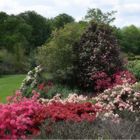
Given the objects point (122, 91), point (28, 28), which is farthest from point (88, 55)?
point (28, 28)

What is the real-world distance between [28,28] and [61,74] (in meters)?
52.3

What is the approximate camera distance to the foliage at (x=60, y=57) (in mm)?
19109

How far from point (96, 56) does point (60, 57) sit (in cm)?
129

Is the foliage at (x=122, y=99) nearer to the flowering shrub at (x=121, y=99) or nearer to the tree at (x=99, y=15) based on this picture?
the flowering shrub at (x=121, y=99)

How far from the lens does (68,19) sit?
80625mm

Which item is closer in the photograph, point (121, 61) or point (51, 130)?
point (51, 130)

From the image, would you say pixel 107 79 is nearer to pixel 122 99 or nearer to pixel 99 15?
pixel 122 99

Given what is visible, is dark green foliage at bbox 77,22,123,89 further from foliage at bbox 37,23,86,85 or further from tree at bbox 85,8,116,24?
tree at bbox 85,8,116,24

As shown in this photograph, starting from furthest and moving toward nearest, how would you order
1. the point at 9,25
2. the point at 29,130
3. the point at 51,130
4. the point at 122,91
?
the point at 9,25 < the point at 122,91 < the point at 29,130 < the point at 51,130

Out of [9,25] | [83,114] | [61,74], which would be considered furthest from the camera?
[9,25]

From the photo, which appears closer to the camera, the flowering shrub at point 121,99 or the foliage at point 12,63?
the flowering shrub at point 121,99

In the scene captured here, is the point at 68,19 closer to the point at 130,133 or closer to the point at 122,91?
the point at 122,91

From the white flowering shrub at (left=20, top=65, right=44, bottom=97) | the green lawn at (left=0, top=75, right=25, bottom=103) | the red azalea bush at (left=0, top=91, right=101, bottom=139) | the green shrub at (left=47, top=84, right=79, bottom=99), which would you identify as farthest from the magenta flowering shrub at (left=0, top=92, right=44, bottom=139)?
the green lawn at (left=0, top=75, right=25, bottom=103)

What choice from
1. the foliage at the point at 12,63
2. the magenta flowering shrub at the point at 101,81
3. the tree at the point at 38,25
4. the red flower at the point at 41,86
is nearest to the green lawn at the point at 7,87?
the red flower at the point at 41,86
